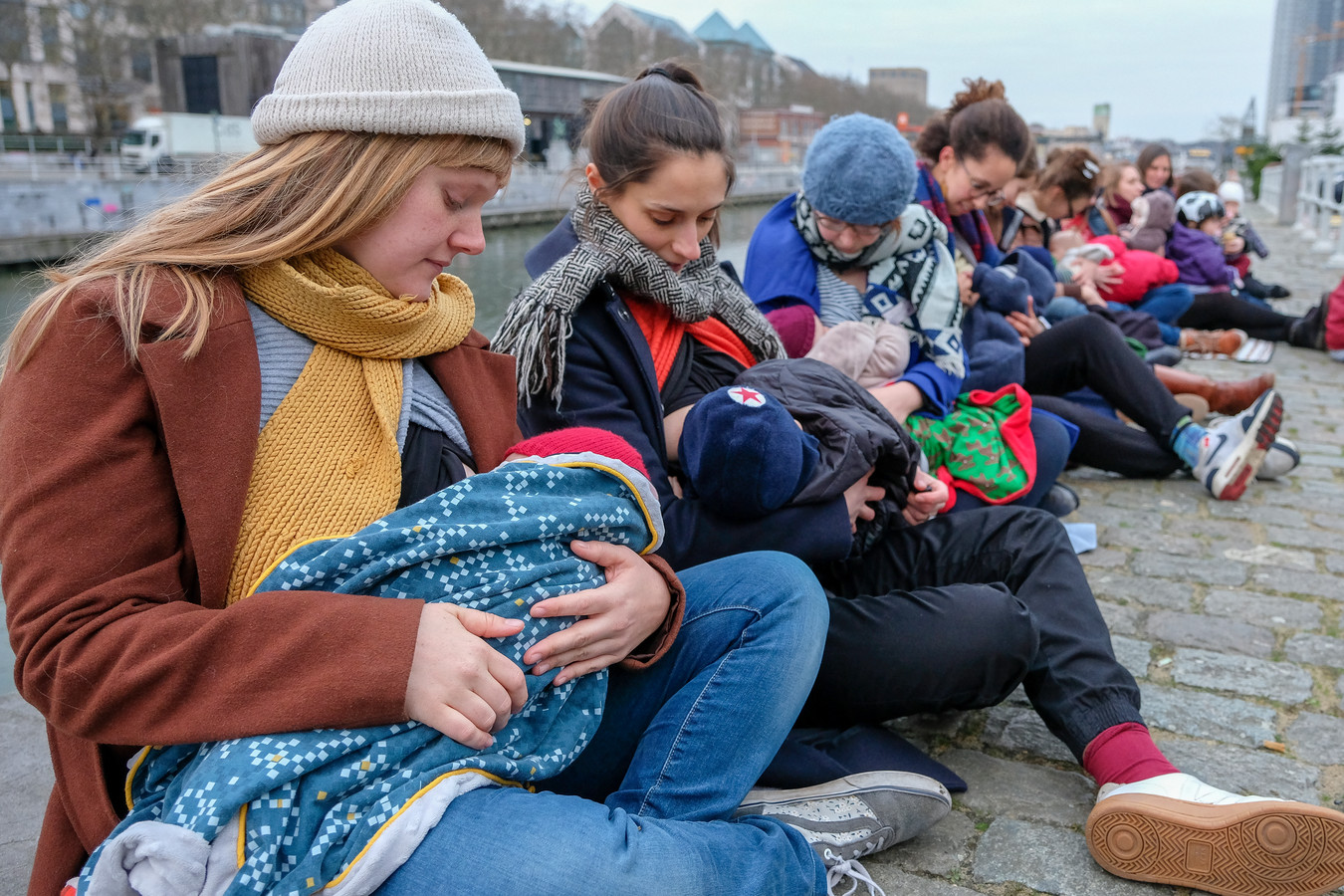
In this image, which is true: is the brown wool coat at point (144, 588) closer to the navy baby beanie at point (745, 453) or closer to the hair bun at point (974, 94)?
the navy baby beanie at point (745, 453)

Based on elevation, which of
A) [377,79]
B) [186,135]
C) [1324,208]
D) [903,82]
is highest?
[903,82]

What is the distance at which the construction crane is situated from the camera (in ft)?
291

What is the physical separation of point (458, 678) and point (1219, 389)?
477 centimetres

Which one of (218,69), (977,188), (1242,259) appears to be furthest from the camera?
(218,69)

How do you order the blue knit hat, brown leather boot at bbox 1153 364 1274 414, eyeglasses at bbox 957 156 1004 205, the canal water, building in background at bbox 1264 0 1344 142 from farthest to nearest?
building in background at bbox 1264 0 1344 142 → the canal water → brown leather boot at bbox 1153 364 1274 414 → eyeglasses at bbox 957 156 1004 205 → the blue knit hat

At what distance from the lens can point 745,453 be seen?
81.1 inches

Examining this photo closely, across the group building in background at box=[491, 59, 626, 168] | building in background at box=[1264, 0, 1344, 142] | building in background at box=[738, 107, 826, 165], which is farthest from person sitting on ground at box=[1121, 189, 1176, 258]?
building in background at box=[1264, 0, 1344, 142]

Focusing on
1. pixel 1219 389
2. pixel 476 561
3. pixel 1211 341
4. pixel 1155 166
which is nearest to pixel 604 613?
pixel 476 561

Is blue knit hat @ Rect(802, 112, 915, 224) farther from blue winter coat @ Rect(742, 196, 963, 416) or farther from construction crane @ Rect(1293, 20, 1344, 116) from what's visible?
construction crane @ Rect(1293, 20, 1344, 116)

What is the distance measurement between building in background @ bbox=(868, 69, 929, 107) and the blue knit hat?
405 feet

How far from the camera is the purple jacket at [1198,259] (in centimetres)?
819

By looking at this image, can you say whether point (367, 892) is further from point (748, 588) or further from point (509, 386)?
point (509, 386)

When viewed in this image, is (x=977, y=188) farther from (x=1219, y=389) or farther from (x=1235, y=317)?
(x=1235, y=317)

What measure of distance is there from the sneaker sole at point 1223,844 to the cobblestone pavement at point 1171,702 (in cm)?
6
